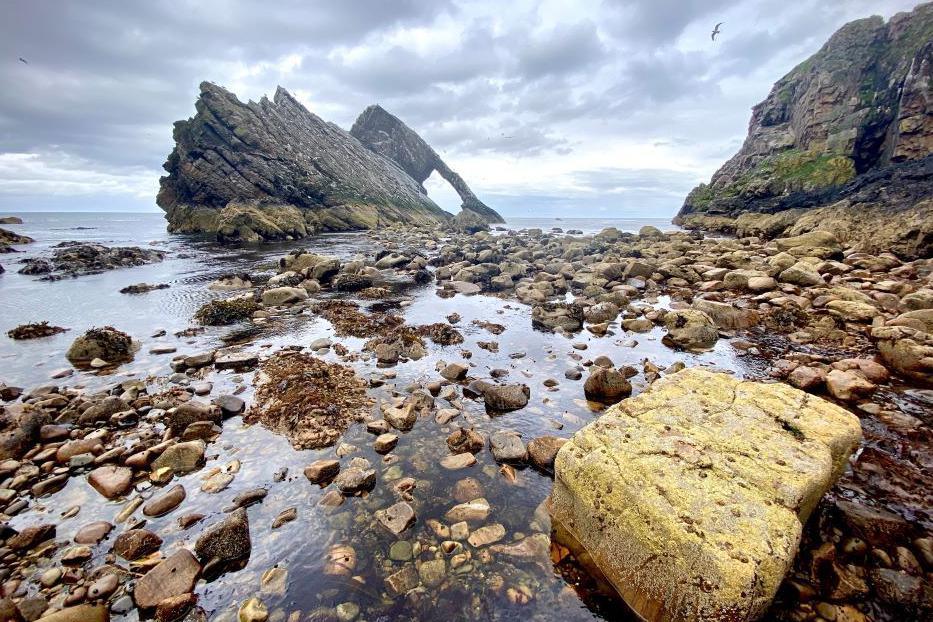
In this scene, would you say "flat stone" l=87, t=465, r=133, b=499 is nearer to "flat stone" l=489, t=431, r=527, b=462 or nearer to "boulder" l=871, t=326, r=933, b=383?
"flat stone" l=489, t=431, r=527, b=462

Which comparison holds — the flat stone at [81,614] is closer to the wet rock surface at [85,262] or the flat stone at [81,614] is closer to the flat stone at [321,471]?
the flat stone at [321,471]

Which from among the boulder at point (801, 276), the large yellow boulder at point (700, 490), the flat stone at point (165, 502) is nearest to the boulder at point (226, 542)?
the flat stone at point (165, 502)

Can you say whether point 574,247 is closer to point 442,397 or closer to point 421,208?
point 442,397

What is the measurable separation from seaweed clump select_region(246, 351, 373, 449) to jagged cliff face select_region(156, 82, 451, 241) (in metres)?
50.8

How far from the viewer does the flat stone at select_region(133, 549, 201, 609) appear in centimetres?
401

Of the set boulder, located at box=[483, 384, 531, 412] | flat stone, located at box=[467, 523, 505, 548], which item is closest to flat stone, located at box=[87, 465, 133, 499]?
flat stone, located at box=[467, 523, 505, 548]

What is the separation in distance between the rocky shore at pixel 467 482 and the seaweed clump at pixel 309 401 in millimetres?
64

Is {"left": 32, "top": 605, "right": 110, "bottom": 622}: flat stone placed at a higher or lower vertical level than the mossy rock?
lower

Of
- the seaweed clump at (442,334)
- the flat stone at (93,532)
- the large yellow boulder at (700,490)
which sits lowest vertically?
the flat stone at (93,532)

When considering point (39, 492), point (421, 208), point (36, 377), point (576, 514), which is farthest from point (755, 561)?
point (421, 208)

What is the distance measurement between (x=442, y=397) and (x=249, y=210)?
195 feet

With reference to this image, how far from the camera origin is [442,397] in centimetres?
879

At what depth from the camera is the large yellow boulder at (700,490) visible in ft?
11.6

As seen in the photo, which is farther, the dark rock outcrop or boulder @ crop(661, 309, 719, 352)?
the dark rock outcrop
